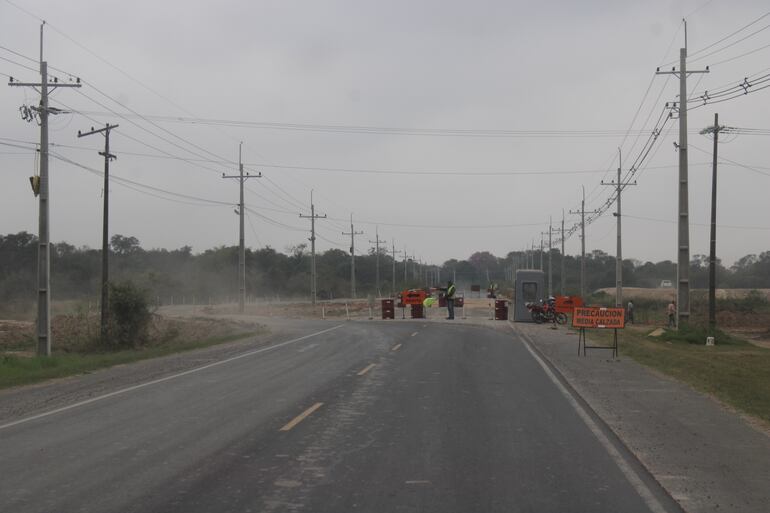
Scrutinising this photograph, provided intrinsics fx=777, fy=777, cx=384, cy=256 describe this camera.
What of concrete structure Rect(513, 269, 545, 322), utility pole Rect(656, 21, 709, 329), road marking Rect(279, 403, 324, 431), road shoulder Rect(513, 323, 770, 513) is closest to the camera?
road shoulder Rect(513, 323, 770, 513)

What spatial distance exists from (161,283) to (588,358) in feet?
254

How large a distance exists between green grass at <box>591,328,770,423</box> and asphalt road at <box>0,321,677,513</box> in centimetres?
317

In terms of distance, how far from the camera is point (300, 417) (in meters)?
11.6

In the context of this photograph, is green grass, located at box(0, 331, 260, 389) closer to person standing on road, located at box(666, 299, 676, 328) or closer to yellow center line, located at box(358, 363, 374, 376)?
yellow center line, located at box(358, 363, 374, 376)

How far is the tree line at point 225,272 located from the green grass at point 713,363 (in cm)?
4500

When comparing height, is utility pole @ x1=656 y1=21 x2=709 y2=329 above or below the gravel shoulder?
above

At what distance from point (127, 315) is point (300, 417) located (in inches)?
1033

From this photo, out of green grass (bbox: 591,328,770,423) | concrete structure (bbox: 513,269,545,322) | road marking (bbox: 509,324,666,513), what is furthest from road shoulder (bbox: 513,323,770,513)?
concrete structure (bbox: 513,269,545,322)

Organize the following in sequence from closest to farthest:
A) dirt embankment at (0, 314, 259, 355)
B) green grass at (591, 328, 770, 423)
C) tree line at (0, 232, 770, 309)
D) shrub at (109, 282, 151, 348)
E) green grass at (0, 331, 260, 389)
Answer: green grass at (591, 328, 770, 423) < green grass at (0, 331, 260, 389) < shrub at (109, 282, 151, 348) < dirt embankment at (0, 314, 259, 355) < tree line at (0, 232, 770, 309)

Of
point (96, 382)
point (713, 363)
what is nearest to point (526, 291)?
point (713, 363)

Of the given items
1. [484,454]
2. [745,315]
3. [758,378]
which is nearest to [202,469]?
[484,454]

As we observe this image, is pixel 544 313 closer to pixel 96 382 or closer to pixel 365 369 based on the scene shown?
pixel 365 369

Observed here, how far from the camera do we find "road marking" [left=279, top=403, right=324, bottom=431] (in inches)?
425

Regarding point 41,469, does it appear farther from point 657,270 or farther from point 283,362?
point 657,270
